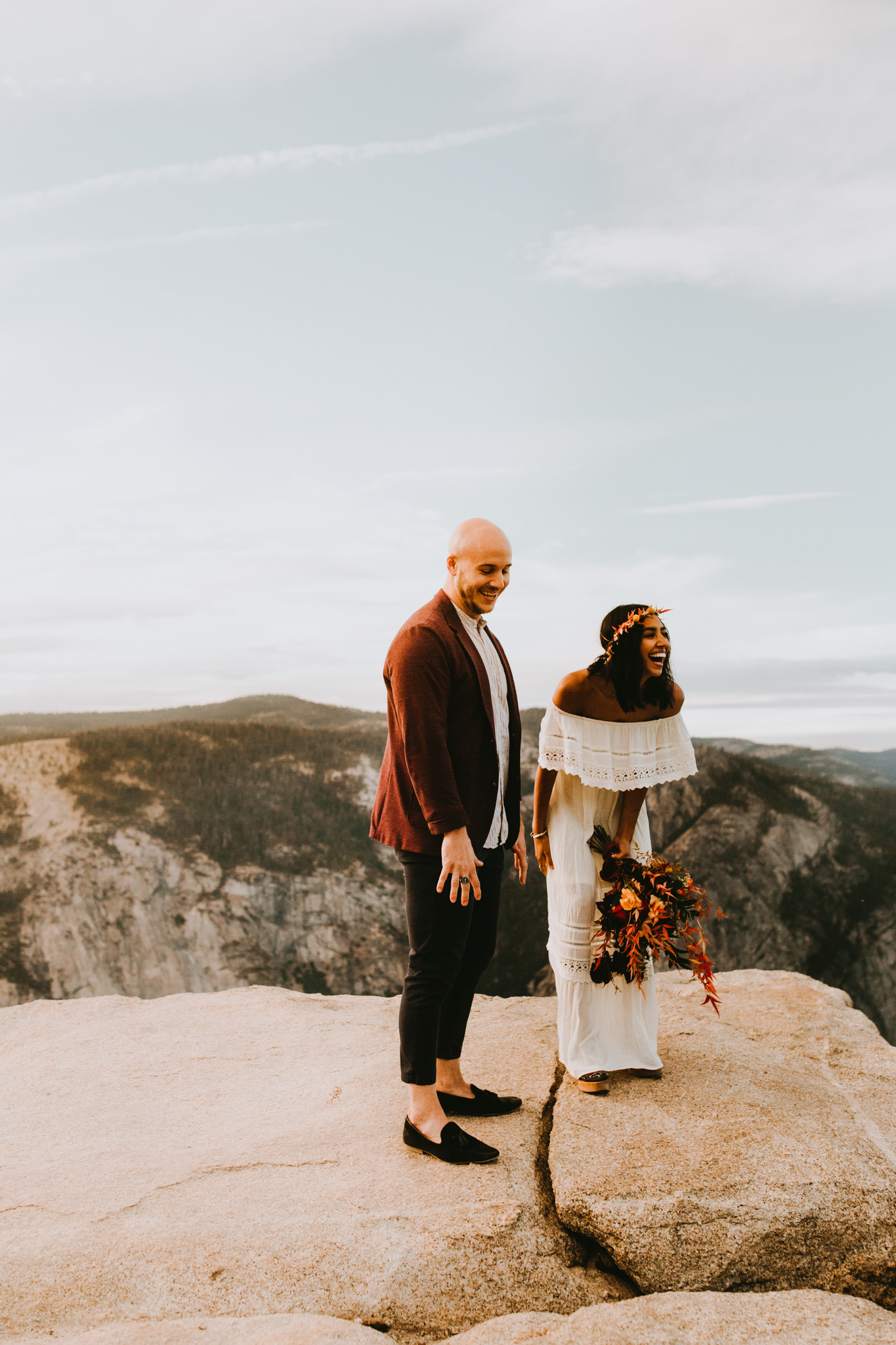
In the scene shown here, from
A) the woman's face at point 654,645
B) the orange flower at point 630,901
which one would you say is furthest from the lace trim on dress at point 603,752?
the orange flower at point 630,901

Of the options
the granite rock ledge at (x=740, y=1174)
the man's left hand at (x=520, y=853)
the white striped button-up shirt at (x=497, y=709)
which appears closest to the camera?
the granite rock ledge at (x=740, y=1174)

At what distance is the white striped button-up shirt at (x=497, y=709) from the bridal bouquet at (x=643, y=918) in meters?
0.58

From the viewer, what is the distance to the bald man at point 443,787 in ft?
9.11

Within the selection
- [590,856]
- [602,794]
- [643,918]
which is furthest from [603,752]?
[643,918]

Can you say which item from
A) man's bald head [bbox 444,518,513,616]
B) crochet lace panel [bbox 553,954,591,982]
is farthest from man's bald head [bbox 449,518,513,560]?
crochet lace panel [bbox 553,954,591,982]

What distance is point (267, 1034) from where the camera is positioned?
4.45m

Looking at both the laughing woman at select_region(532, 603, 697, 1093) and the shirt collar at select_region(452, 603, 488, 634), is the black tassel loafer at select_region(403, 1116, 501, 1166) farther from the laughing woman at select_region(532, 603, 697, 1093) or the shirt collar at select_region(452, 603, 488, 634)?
the shirt collar at select_region(452, 603, 488, 634)

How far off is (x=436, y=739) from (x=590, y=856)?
1056 millimetres

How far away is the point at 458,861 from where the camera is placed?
2.73 meters

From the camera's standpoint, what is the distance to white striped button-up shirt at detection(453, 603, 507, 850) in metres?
3.01

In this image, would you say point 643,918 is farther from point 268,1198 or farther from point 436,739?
point 268,1198

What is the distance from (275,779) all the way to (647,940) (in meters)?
7.09

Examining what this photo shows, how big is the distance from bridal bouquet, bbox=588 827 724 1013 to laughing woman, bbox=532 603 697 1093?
0.17ft

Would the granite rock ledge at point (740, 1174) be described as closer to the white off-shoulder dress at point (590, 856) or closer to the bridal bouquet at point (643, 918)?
the white off-shoulder dress at point (590, 856)
